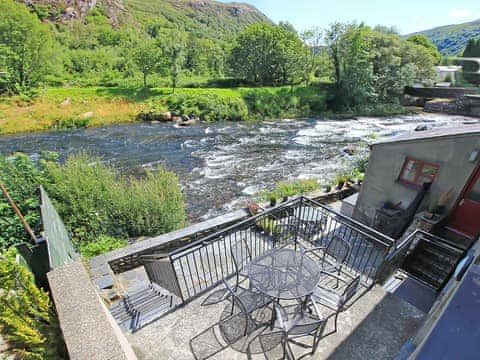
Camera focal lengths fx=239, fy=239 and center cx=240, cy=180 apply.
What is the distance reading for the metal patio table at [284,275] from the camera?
10.5 ft

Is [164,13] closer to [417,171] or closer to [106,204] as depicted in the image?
[106,204]

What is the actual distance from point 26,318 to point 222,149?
1502 centimetres

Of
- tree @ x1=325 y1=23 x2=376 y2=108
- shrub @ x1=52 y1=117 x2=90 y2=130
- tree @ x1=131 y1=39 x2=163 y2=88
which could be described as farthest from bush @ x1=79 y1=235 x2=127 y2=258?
tree @ x1=325 y1=23 x2=376 y2=108

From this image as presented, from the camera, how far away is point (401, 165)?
6.73 metres

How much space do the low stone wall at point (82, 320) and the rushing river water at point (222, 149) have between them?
651 cm

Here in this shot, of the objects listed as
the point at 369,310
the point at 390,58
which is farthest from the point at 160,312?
the point at 390,58

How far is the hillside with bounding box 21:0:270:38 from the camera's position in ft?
197

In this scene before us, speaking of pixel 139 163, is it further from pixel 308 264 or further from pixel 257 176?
pixel 308 264

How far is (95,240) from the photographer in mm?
5992

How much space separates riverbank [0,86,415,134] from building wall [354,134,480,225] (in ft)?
64.0

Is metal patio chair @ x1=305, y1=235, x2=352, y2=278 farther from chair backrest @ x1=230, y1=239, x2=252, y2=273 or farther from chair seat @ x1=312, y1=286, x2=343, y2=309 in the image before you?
chair backrest @ x1=230, y1=239, x2=252, y2=273

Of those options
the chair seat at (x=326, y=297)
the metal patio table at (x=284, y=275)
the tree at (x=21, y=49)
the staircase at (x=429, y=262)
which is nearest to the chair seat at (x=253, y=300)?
the metal patio table at (x=284, y=275)

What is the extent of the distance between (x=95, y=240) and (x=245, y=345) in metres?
4.72

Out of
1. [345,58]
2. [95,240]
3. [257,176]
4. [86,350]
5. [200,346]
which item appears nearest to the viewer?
[86,350]
